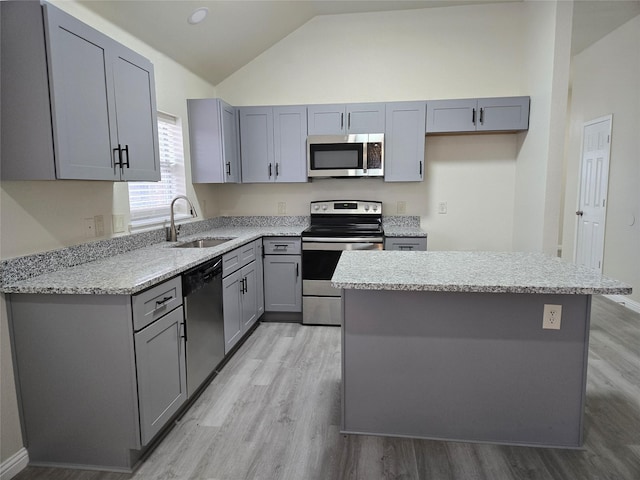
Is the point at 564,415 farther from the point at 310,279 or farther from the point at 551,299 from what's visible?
the point at 310,279

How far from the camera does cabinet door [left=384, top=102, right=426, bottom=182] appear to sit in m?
3.82

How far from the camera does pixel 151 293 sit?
1.91 metres

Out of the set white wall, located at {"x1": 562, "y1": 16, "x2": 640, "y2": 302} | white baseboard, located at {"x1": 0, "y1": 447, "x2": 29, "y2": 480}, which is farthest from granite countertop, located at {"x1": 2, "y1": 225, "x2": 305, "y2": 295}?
white wall, located at {"x1": 562, "y1": 16, "x2": 640, "y2": 302}

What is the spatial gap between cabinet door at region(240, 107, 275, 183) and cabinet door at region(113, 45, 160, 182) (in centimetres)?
160

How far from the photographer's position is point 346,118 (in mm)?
3883

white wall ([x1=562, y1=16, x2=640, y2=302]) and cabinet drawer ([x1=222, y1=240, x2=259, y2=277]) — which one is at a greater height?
white wall ([x1=562, y1=16, x2=640, y2=302])

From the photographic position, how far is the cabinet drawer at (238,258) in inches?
113

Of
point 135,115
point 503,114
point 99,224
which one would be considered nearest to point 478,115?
point 503,114

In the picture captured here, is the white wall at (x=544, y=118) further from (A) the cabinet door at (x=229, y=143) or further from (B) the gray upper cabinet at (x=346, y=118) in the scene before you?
(A) the cabinet door at (x=229, y=143)

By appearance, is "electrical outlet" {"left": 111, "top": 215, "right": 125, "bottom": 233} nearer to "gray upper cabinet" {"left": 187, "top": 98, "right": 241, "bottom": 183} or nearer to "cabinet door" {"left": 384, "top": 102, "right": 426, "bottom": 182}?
"gray upper cabinet" {"left": 187, "top": 98, "right": 241, "bottom": 183}

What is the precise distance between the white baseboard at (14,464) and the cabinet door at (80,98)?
1327mm

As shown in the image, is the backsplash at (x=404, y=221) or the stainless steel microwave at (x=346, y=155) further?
the backsplash at (x=404, y=221)

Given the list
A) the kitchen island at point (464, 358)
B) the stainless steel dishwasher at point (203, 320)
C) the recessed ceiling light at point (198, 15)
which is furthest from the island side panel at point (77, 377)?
the recessed ceiling light at point (198, 15)

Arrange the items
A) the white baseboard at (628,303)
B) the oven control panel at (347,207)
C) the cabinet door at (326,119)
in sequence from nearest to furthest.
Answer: the cabinet door at (326,119)
the white baseboard at (628,303)
the oven control panel at (347,207)
